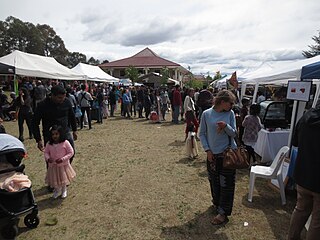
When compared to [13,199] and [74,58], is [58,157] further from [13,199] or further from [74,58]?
[74,58]

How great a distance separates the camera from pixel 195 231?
11.0ft

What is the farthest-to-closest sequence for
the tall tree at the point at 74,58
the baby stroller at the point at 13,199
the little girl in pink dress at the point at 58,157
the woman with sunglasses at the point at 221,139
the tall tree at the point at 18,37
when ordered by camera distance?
1. the tall tree at the point at 74,58
2. the tall tree at the point at 18,37
3. the little girl in pink dress at the point at 58,157
4. the woman with sunglasses at the point at 221,139
5. the baby stroller at the point at 13,199

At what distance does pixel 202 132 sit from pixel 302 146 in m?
1.22

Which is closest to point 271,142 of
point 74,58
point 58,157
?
point 58,157

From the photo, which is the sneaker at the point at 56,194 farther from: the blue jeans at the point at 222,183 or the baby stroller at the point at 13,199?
the blue jeans at the point at 222,183

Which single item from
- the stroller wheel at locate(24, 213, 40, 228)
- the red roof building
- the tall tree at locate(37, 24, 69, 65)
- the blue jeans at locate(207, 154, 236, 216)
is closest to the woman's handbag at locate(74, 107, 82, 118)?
the stroller wheel at locate(24, 213, 40, 228)

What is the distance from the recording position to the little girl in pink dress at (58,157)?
4.00m

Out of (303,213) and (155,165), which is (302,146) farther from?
A: (155,165)

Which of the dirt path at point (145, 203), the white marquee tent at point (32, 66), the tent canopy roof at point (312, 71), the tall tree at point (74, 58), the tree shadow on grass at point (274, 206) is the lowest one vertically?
the dirt path at point (145, 203)

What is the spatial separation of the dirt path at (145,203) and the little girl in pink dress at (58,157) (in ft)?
1.29

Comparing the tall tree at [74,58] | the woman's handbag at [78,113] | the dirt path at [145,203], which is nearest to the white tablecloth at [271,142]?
the dirt path at [145,203]

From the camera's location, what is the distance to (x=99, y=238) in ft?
10.6

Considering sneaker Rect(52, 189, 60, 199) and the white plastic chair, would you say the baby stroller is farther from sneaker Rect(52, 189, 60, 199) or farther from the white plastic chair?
the white plastic chair

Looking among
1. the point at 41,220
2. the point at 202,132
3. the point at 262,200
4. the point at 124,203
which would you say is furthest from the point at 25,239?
the point at 262,200
